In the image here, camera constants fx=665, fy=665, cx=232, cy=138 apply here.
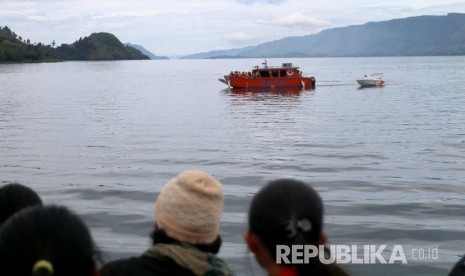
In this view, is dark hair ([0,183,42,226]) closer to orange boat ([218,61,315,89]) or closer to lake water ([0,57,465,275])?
lake water ([0,57,465,275])

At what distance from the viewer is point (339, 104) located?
43.6 meters

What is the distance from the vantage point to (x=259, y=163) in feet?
64.7

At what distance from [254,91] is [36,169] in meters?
38.4

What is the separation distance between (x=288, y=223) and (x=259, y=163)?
16.5 m

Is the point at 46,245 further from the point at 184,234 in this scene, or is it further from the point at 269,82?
the point at 269,82

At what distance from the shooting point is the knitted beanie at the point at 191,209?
3.48 metres

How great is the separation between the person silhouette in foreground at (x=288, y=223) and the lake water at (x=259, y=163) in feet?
18.7

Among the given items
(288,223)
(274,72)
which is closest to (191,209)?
(288,223)

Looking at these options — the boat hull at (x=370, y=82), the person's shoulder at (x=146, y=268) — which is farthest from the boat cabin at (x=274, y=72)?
the person's shoulder at (x=146, y=268)

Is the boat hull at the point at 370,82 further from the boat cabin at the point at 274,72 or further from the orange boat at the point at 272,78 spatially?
the boat cabin at the point at 274,72

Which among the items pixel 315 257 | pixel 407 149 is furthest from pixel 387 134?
pixel 315 257

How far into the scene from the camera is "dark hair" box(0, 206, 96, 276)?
2.68 metres

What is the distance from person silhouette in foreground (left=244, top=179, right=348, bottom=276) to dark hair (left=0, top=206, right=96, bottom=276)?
0.88m

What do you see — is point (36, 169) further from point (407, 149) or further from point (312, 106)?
point (312, 106)
